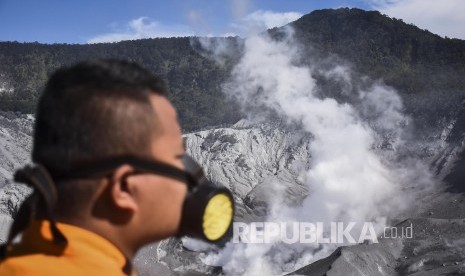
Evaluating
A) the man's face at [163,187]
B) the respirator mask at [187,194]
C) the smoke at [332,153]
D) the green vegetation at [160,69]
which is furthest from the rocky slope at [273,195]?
the man's face at [163,187]

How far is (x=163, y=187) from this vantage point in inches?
47.3

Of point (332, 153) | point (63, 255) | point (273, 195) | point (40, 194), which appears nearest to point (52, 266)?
point (63, 255)

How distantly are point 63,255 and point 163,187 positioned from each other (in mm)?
283

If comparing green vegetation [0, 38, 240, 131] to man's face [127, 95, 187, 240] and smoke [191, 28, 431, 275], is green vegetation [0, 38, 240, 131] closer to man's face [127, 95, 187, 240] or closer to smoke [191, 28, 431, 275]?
smoke [191, 28, 431, 275]

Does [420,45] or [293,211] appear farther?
[420,45]

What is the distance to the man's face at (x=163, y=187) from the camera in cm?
118

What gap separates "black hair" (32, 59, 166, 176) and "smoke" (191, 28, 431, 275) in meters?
26.5

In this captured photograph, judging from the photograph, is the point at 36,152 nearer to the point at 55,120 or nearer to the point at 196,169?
the point at 55,120

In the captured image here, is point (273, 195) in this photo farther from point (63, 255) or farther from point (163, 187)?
point (63, 255)

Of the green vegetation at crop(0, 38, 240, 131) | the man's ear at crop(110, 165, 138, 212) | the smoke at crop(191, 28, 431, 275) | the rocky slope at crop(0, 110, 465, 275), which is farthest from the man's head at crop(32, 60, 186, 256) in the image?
the green vegetation at crop(0, 38, 240, 131)

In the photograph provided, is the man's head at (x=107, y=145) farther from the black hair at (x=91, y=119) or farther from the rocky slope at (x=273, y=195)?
the rocky slope at (x=273, y=195)

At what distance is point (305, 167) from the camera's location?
128ft

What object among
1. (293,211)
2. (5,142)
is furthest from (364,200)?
(5,142)

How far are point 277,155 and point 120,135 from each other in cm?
4010
